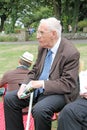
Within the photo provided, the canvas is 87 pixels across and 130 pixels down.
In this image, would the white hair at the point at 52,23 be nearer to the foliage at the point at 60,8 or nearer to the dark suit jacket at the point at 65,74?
the dark suit jacket at the point at 65,74

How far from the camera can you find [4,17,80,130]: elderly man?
14.3ft

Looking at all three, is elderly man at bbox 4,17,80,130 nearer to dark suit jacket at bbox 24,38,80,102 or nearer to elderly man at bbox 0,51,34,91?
dark suit jacket at bbox 24,38,80,102

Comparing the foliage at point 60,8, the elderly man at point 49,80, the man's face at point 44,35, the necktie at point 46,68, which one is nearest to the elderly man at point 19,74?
the elderly man at point 49,80

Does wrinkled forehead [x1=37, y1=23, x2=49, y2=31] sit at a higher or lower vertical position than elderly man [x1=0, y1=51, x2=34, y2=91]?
higher

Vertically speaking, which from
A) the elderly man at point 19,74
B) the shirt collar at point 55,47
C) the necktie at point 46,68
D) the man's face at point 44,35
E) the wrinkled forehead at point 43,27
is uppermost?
the wrinkled forehead at point 43,27

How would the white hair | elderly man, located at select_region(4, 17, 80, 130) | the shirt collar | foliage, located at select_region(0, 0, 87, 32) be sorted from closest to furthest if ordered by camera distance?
elderly man, located at select_region(4, 17, 80, 130) < the white hair < the shirt collar < foliage, located at select_region(0, 0, 87, 32)

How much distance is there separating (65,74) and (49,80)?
0.20 meters

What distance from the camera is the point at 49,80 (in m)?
4.55

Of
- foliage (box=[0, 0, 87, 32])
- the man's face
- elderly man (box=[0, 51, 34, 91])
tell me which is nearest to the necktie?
the man's face

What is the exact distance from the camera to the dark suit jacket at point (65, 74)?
4.45 metres

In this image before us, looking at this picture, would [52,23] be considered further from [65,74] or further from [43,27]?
[65,74]

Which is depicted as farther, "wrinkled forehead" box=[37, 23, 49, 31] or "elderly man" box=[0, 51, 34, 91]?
"elderly man" box=[0, 51, 34, 91]

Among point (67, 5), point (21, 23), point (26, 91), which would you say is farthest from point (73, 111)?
point (21, 23)

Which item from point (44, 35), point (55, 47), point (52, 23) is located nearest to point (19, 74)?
point (55, 47)
